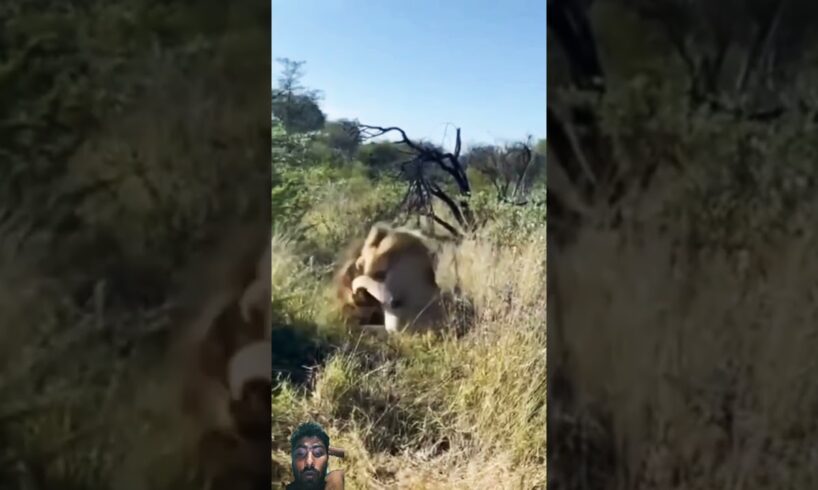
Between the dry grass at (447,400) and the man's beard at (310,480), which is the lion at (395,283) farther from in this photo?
the man's beard at (310,480)

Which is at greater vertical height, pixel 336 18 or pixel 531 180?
pixel 336 18

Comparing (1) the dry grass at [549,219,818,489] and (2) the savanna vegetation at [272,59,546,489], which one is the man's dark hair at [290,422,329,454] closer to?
(2) the savanna vegetation at [272,59,546,489]

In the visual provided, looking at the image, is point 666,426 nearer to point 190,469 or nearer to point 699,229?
point 699,229

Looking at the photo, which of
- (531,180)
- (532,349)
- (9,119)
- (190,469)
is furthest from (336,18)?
(190,469)

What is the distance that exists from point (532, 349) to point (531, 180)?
352 mm

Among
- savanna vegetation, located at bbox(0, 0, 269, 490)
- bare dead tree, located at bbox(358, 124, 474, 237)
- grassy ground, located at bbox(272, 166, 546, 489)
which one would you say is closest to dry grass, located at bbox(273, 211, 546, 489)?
grassy ground, located at bbox(272, 166, 546, 489)

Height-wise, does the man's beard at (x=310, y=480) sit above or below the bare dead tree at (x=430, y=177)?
below

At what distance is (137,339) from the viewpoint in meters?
1.46

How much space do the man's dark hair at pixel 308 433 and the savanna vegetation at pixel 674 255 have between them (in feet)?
1.51

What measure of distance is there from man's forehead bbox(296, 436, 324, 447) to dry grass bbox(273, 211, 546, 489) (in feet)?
0.10

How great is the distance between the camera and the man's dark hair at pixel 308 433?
60.1 inches

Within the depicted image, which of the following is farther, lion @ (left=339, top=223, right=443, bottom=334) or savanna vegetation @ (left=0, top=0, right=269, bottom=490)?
lion @ (left=339, top=223, right=443, bottom=334)

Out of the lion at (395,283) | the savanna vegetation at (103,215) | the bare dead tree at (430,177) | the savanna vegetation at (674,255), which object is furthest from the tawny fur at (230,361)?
the savanna vegetation at (674,255)

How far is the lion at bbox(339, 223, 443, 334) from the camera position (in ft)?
5.12
